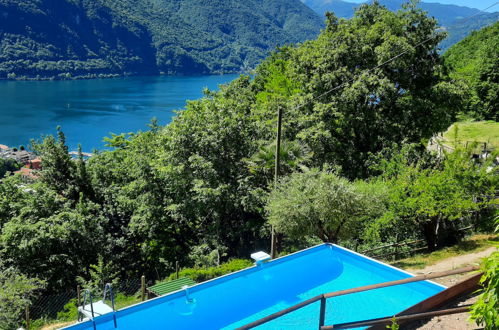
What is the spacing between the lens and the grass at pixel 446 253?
40.3 ft

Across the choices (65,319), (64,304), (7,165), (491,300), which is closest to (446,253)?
(491,300)

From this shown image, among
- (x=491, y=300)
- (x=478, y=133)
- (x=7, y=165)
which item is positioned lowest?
(x=7, y=165)

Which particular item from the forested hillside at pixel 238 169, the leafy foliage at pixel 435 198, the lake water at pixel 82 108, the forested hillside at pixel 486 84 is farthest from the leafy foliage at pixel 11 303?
the forested hillside at pixel 486 84

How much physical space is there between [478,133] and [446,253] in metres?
29.8

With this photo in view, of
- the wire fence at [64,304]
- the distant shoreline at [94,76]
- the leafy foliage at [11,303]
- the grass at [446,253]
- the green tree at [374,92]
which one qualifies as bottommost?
the wire fence at [64,304]

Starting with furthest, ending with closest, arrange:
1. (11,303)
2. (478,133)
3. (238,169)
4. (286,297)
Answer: (478,133) → (238,169) → (11,303) → (286,297)

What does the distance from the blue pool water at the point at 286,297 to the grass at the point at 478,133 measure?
26.0 meters

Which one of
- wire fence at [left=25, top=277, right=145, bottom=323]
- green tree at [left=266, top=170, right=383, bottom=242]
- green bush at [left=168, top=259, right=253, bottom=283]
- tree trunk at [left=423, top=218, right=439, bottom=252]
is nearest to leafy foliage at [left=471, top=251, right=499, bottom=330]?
green tree at [left=266, top=170, right=383, bottom=242]

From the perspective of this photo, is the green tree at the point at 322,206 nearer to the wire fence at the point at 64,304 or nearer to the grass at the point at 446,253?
the grass at the point at 446,253

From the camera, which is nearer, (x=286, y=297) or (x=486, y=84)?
(x=286, y=297)

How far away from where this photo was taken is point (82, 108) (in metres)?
94.4

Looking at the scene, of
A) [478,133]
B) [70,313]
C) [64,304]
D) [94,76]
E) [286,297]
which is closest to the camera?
[286,297]

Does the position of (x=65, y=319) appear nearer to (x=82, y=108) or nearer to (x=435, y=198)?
(x=435, y=198)

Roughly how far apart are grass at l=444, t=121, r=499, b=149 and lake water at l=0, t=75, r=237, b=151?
97.5ft
